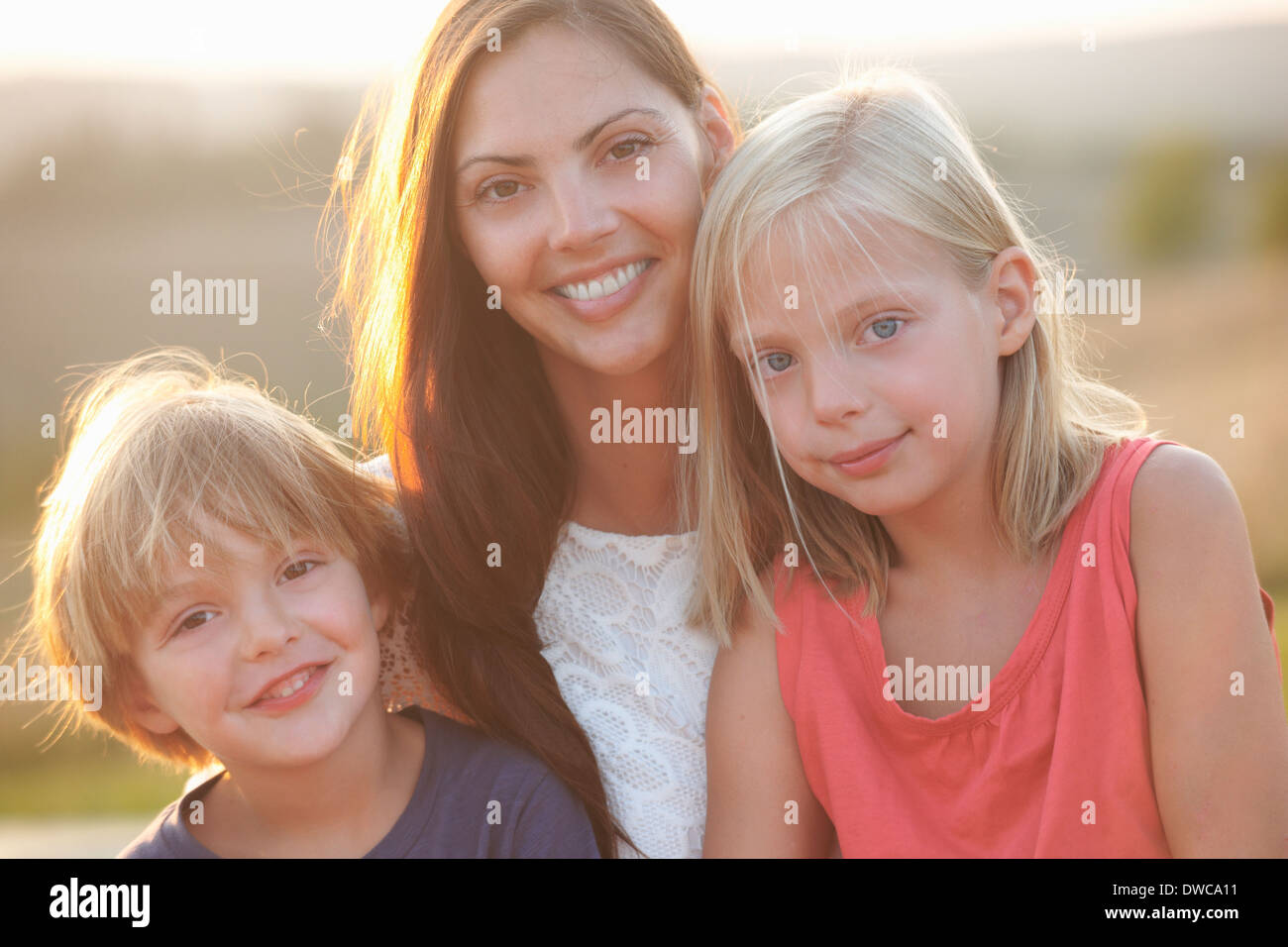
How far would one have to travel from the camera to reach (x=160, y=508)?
204 centimetres

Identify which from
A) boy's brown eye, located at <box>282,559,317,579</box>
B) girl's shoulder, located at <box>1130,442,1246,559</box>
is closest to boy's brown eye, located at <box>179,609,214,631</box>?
boy's brown eye, located at <box>282,559,317,579</box>

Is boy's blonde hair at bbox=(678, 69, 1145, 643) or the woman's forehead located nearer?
boy's blonde hair at bbox=(678, 69, 1145, 643)

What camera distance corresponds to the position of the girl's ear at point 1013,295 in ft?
6.74

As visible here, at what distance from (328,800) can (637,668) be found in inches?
25.9

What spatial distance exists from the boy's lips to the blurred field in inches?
125

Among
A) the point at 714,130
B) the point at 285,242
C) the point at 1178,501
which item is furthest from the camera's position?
the point at 285,242

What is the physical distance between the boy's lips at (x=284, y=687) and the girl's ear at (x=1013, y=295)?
1380mm

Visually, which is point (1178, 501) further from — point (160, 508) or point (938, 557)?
point (160, 508)

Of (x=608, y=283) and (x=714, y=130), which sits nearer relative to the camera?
(x=608, y=283)

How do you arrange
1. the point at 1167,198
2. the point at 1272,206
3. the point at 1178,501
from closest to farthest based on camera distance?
the point at 1178,501, the point at 1272,206, the point at 1167,198

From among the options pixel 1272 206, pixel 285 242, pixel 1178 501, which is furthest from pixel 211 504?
pixel 1272 206

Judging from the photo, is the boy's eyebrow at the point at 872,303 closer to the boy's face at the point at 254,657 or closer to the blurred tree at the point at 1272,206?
the boy's face at the point at 254,657

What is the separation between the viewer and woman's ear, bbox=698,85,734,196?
2492 millimetres

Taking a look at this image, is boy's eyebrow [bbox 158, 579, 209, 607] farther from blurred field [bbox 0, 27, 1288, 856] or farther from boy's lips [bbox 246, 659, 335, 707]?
blurred field [bbox 0, 27, 1288, 856]
